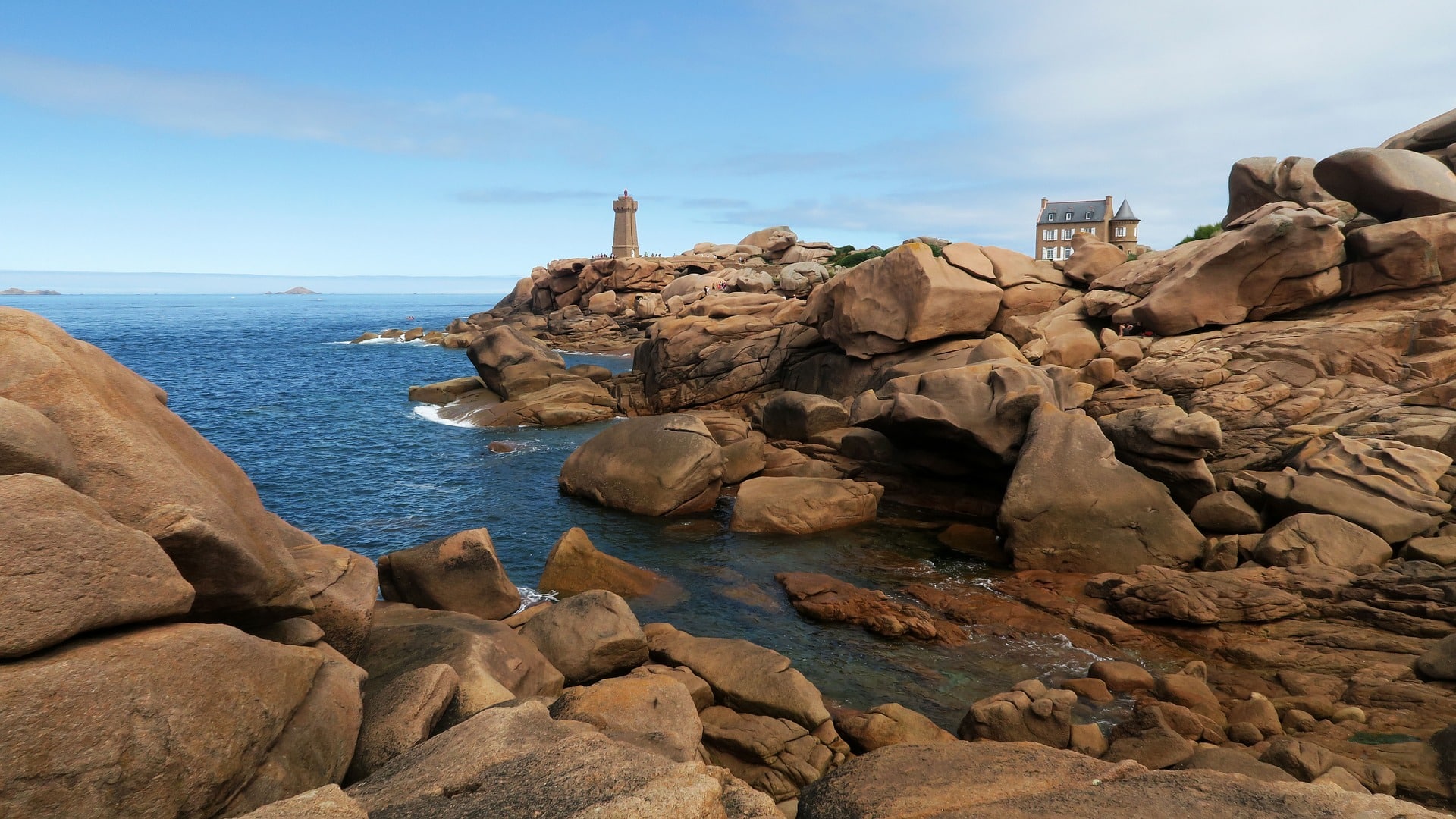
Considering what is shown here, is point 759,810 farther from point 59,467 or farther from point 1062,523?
point 1062,523

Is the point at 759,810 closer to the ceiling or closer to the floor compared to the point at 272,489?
closer to the ceiling

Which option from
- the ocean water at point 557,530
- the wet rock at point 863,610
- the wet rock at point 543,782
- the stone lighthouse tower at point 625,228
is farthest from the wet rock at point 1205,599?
the stone lighthouse tower at point 625,228

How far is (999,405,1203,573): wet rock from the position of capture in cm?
1730

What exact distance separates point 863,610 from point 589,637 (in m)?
6.19

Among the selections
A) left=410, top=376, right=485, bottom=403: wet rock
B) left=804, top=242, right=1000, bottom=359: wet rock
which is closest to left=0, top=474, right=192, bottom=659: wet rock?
left=804, top=242, right=1000, bottom=359: wet rock

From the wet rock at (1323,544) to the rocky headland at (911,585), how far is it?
7 cm

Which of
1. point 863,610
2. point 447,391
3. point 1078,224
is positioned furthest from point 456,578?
point 1078,224

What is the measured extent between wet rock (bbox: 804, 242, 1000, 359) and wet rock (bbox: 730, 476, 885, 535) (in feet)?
30.5

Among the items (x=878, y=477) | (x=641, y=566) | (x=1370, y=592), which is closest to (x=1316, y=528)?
(x=1370, y=592)

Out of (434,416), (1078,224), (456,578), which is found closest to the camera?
(456,578)

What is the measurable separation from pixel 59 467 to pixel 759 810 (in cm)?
571

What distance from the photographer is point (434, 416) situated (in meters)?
39.9

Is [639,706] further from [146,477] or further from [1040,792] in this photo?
[146,477]

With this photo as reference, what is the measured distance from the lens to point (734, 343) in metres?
37.7
